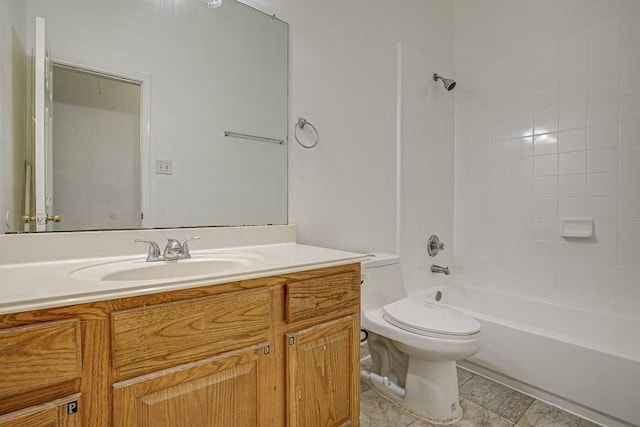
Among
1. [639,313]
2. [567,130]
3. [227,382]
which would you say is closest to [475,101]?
[567,130]

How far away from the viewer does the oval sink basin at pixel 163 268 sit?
0.93 m

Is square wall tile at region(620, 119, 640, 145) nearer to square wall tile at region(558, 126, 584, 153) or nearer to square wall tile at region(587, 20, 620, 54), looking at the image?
square wall tile at region(558, 126, 584, 153)

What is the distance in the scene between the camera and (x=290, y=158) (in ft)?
5.27

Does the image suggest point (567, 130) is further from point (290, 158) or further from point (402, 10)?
point (290, 158)

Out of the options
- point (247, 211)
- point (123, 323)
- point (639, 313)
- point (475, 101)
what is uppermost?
point (475, 101)

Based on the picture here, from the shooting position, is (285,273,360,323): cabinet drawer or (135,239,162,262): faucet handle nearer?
(285,273,360,323): cabinet drawer

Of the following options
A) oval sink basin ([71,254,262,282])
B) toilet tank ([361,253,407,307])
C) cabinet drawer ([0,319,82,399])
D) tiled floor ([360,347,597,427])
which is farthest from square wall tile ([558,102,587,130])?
cabinet drawer ([0,319,82,399])

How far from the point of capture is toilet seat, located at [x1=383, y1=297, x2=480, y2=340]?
1348 mm

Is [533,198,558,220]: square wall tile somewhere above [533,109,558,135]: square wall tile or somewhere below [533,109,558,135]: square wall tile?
below

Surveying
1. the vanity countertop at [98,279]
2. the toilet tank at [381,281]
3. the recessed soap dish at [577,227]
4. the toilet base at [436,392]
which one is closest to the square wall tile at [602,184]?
the recessed soap dish at [577,227]

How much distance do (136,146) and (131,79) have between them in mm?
249

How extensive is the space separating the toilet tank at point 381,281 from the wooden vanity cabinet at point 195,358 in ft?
1.63

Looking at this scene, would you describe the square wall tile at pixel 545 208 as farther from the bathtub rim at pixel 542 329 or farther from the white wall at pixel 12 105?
the white wall at pixel 12 105

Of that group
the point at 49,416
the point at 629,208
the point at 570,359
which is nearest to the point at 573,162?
the point at 629,208
